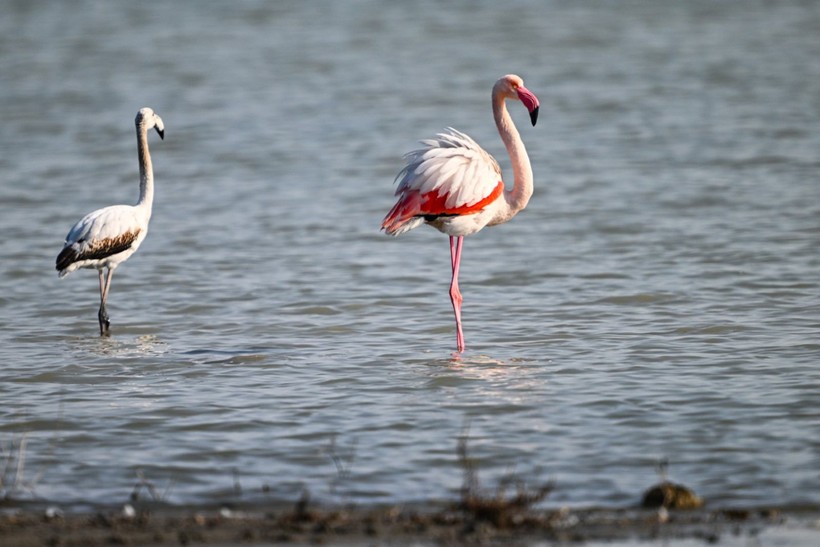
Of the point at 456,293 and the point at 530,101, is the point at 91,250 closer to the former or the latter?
the point at 456,293

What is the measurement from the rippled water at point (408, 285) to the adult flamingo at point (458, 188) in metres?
0.94

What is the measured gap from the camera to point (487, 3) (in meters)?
33.5

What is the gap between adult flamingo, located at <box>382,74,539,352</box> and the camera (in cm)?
901

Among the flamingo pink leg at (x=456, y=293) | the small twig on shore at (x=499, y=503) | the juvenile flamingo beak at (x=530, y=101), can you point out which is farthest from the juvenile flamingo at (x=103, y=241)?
the small twig on shore at (x=499, y=503)

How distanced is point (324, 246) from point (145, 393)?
17.2 feet

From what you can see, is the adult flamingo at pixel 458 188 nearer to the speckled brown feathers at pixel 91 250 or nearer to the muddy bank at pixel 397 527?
the speckled brown feathers at pixel 91 250

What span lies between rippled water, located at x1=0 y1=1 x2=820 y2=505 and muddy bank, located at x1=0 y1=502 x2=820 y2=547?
1.09ft

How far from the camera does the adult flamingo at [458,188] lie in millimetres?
9008

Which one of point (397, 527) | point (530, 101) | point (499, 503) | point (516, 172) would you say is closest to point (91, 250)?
point (516, 172)

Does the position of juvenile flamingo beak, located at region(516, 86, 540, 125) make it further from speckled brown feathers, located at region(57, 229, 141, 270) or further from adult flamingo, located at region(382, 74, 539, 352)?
speckled brown feathers, located at region(57, 229, 141, 270)

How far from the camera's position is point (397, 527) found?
18.3 ft

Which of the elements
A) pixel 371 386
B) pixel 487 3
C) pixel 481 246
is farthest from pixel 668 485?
pixel 487 3

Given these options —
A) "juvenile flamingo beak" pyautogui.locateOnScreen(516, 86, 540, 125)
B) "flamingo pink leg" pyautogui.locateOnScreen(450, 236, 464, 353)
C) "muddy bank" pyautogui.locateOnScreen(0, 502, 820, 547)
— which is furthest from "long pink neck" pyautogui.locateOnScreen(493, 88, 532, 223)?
"muddy bank" pyautogui.locateOnScreen(0, 502, 820, 547)

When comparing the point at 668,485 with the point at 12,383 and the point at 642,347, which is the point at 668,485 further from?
the point at 12,383
